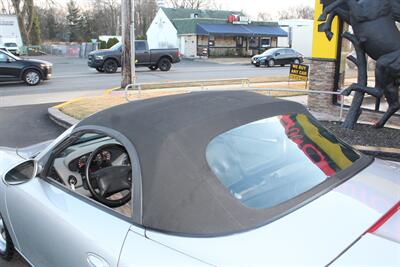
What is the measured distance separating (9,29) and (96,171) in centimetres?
5311

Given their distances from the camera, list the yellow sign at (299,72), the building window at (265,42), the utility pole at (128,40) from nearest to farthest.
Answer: the utility pole at (128,40), the yellow sign at (299,72), the building window at (265,42)

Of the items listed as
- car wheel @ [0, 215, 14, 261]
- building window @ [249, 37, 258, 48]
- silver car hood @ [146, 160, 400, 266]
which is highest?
building window @ [249, 37, 258, 48]

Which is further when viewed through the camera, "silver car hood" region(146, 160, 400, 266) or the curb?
the curb

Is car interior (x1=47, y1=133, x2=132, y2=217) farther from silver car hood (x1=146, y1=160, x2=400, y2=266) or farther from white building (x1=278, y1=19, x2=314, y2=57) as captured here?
white building (x1=278, y1=19, x2=314, y2=57)

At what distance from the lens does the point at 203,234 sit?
1.82 metres

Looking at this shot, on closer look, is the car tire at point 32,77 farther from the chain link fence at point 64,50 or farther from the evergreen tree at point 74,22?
the evergreen tree at point 74,22

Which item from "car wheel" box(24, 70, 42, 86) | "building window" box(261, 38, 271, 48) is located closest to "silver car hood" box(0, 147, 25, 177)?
"car wheel" box(24, 70, 42, 86)

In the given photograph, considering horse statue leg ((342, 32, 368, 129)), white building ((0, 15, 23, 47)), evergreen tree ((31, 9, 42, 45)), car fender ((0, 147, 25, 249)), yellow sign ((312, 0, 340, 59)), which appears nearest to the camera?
car fender ((0, 147, 25, 249))

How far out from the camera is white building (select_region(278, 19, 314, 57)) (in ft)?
157

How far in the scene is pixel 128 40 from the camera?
15320mm

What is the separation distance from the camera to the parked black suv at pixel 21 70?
16.9 metres

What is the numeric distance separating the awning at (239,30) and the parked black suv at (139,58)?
1740 cm

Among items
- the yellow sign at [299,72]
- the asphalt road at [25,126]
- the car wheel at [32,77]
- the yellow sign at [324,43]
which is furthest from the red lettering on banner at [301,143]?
the car wheel at [32,77]

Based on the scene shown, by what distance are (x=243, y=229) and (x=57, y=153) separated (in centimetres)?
168
